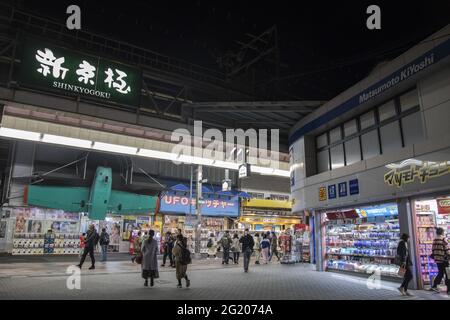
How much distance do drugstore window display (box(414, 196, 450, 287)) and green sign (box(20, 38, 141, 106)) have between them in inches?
373

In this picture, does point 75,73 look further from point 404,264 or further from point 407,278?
point 407,278

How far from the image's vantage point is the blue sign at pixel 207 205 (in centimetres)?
2273

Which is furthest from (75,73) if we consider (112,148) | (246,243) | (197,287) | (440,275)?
(440,275)

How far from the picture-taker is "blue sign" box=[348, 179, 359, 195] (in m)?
12.0

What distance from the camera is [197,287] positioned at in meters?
9.89

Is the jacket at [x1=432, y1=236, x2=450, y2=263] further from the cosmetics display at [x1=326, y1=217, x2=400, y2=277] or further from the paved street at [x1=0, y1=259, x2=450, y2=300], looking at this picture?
the cosmetics display at [x1=326, y1=217, x2=400, y2=277]

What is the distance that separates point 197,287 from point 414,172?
22.4 feet

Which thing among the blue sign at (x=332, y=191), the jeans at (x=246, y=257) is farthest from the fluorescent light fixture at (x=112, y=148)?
the blue sign at (x=332, y=191)

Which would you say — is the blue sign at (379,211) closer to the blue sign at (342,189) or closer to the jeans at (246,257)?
the blue sign at (342,189)

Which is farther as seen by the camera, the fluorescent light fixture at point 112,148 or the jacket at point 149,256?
the fluorescent light fixture at point 112,148

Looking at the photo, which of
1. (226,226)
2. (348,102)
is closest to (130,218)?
(226,226)

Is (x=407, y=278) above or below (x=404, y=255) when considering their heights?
below

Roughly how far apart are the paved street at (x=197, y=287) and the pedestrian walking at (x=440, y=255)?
55 centimetres
